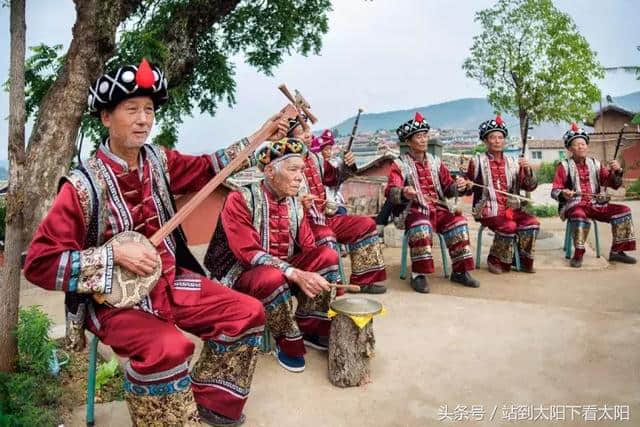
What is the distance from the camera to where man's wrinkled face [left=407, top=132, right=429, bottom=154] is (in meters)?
6.01

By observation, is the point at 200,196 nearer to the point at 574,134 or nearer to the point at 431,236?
the point at 431,236

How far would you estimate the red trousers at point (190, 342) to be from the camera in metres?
2.49

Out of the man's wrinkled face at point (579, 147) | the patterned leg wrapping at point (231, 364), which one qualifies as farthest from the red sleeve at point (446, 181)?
the patterned leg wrapping at point (231, 364)

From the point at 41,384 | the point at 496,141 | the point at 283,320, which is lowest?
the point at 41,384

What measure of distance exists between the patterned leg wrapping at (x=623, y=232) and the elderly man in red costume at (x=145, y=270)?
5.92 meters

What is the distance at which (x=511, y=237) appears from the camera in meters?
6.52

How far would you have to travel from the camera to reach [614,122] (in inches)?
1095

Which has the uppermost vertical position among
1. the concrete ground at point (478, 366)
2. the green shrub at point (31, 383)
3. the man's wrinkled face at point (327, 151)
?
the man's wrinkled face at point (327, 151)

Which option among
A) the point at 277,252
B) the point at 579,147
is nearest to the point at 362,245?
the point at 277,252

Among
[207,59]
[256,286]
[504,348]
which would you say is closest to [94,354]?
[256,286]

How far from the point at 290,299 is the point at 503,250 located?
3.95 m

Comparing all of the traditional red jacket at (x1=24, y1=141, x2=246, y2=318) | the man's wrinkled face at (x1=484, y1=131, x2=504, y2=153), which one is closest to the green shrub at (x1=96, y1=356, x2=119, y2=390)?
the traditional red jacket at (x1=24, y1=141, x2=246, y2=318)

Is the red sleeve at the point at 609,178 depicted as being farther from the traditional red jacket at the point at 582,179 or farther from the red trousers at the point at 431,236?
the red trousers at the point at 431,236

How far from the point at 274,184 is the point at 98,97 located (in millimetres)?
1506
